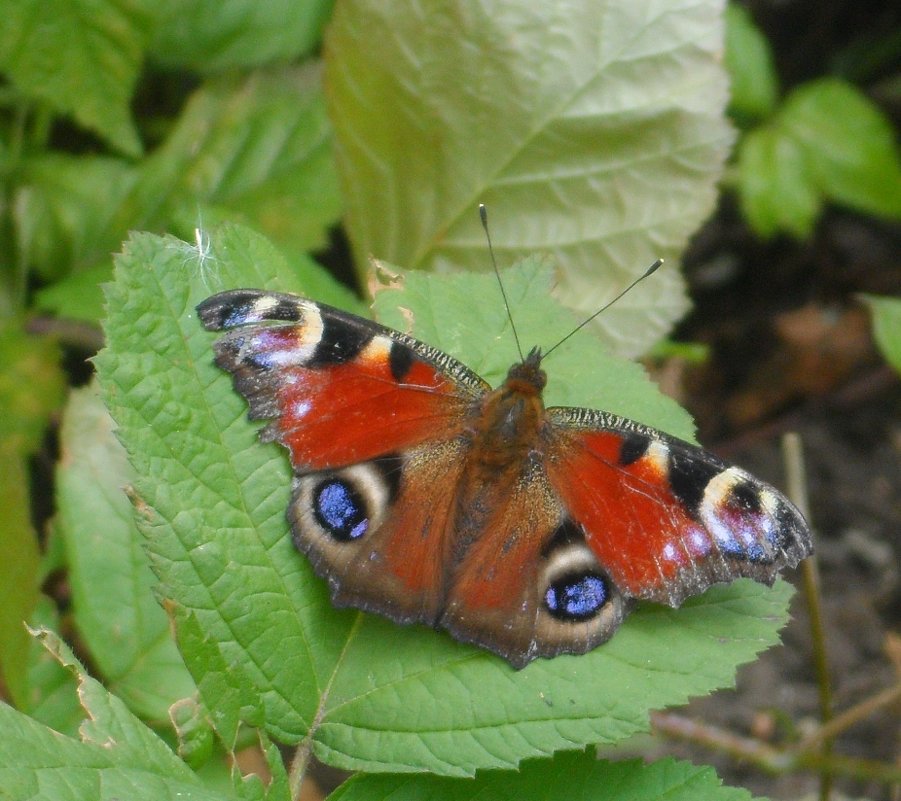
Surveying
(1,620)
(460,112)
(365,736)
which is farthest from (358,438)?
(460,112)

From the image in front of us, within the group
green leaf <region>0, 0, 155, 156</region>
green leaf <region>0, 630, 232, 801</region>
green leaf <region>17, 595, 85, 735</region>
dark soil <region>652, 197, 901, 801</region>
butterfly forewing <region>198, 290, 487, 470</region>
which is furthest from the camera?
dark soil <region>652, 197, 901, 801</region>

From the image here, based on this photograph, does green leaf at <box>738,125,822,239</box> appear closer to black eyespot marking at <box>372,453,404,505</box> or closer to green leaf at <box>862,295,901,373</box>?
green leaf at <box>862,295,901,373</box>

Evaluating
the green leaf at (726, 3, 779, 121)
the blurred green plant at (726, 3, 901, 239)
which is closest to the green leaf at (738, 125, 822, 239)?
the blurred green plant at (726, 3, 901, 239)

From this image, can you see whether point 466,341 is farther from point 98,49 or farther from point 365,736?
point 98,49

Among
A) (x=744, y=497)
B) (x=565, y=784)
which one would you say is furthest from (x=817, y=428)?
(x=565, y=784)

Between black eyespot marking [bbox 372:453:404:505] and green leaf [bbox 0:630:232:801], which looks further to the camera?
black eyespot marking [bbox 372:453:404:505]

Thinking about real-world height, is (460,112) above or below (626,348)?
above
